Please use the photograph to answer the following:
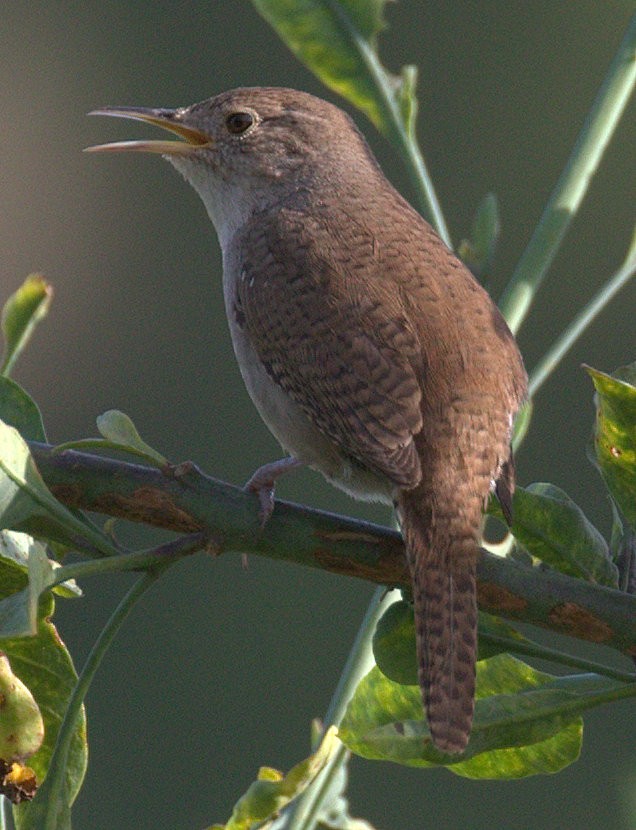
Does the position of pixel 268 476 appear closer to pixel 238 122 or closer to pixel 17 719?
pixel 17 719

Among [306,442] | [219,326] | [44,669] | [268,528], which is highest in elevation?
[268,528]

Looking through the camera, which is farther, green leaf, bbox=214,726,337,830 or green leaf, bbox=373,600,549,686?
green leaf, bbox=373,600,549,686

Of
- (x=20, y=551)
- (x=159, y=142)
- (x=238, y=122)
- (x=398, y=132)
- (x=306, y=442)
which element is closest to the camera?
(x=20, y=551)

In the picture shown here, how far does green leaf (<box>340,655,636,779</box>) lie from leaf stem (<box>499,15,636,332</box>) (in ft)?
1.17

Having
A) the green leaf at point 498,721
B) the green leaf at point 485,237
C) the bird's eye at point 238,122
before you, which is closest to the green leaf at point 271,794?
the green leaf at point 498,721

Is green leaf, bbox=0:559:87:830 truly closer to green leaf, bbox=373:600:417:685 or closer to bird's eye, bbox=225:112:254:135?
green leaf, bbox=373:600:417:685

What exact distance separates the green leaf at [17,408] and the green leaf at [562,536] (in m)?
0.45

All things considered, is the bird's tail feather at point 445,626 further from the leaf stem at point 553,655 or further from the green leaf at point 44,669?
the green leaf at point 44,669

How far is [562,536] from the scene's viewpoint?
1.44m

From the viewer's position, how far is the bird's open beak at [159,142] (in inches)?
104

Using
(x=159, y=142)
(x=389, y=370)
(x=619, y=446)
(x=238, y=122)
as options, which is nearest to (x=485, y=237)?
(x=389, y=370)

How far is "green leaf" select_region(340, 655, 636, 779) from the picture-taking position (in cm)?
132

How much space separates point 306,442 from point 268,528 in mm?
882

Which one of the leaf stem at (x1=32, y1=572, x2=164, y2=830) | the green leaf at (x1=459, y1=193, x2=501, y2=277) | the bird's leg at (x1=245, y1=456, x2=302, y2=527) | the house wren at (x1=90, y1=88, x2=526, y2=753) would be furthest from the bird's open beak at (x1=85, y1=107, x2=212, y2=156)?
the leaf stem at (x1=32, y1=572, x2=164, y2=830)
